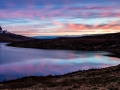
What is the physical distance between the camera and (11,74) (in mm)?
45312

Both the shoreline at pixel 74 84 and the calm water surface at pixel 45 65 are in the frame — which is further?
the calm water surface at pixel 45 65

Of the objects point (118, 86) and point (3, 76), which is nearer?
point (118, 86)

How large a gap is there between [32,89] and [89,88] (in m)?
5.85

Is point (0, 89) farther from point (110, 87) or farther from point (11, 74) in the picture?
point (11, 74)

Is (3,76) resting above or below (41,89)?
below

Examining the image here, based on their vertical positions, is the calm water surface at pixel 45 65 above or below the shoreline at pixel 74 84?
below

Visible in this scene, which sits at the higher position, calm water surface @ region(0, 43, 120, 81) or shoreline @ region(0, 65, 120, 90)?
shoreline @ region(0, 65, 120, 90)

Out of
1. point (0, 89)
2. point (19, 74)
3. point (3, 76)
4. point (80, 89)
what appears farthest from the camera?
point (19, 74)

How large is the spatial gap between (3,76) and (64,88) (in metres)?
23.2

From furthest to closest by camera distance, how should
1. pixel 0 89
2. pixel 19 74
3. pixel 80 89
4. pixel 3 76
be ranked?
pixel 19 74
pixel 3 76
pixel 0 89
pixel 80 89

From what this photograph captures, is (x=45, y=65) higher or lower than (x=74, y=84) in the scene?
lower

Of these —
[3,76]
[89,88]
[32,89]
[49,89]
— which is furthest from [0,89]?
[3,76]

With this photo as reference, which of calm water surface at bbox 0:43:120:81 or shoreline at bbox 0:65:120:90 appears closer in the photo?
shoreline at bbox 0:65:120:90

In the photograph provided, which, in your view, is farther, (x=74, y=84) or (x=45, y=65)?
(x=45, y=65)
